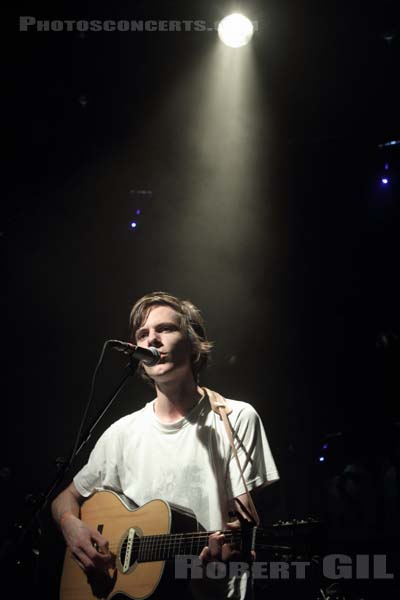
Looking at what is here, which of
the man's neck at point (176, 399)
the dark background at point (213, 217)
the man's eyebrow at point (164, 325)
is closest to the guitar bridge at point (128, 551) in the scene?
the man's neck at point (176, 399)

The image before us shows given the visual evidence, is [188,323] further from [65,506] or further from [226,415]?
[65,506]

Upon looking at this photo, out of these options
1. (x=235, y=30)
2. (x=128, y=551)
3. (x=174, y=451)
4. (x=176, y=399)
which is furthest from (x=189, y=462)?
(x=235, y=30)

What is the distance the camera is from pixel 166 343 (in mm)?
3387

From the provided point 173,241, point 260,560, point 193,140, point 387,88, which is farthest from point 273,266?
point 260,560

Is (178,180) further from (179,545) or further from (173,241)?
(179,545)

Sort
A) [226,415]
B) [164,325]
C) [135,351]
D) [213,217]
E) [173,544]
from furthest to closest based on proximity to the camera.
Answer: [213,217] → [164,325] → [226,415] → [135,351] → [173,544]

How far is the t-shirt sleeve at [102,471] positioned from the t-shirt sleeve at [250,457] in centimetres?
82

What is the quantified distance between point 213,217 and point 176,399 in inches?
100

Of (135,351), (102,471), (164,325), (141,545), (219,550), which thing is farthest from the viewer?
(164,325)

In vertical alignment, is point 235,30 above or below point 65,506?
above

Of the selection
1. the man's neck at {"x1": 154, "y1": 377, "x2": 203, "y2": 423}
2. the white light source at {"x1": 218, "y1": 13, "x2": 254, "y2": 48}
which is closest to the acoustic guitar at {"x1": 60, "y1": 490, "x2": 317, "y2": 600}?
the man's neck at {"x1": 154, "y1": 377, "x2": 203, "y2": 423}

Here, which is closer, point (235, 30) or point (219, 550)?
point (219, 550)

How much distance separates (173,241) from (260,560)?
11.0 feet

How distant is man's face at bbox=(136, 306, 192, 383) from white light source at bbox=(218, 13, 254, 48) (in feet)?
8.90
